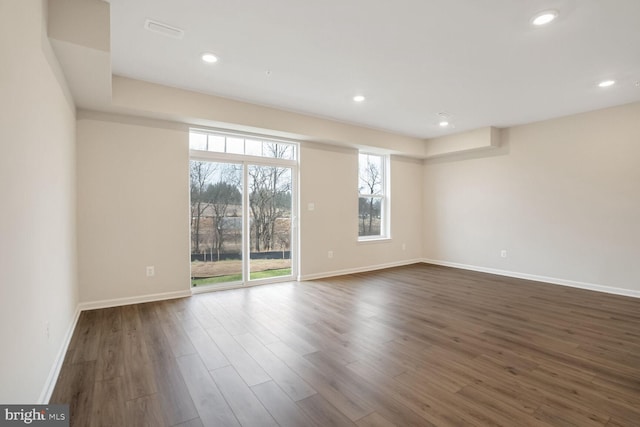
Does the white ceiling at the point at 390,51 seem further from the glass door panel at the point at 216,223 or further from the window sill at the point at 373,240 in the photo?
the window sill at the point at 373,240

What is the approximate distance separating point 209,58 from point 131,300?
10.0ft

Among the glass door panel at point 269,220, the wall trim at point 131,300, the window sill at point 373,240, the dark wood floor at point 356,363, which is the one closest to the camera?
the dark wood floor at point 356,363

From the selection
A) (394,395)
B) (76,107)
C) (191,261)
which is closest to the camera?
(394,395)

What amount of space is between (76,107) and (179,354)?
307 cm

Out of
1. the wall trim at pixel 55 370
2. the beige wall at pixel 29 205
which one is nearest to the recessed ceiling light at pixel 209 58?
the beige wall at pixel 29 205

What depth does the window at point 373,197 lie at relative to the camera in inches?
242

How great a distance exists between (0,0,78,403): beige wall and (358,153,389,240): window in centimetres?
473

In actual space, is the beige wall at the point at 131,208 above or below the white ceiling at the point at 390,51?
below

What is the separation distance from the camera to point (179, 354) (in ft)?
8.02

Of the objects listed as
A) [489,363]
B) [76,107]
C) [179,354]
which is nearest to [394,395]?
[489,363]

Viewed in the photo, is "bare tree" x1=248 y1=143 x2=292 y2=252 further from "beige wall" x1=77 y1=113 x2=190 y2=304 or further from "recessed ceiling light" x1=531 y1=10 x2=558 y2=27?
"recessed ceiling light" x1=531 y1=10 x2=558 y2=27

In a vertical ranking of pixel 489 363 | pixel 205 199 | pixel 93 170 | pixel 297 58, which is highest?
pixel 297 58

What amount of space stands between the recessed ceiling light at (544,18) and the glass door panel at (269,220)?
3.63m

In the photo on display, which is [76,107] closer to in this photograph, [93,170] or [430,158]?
[93,170]
